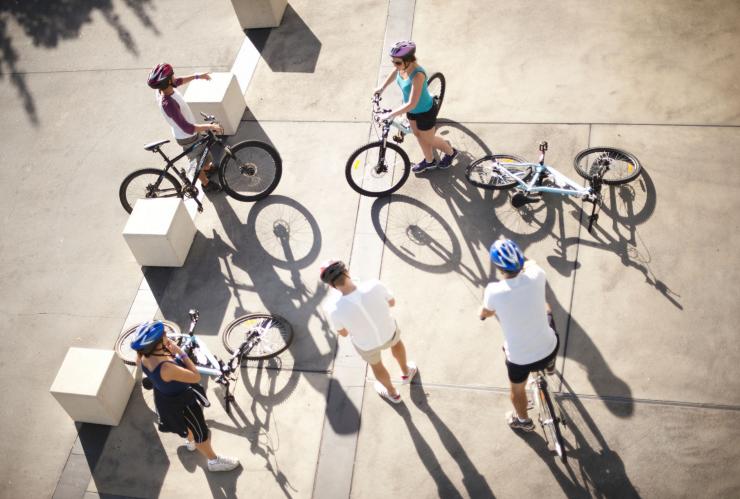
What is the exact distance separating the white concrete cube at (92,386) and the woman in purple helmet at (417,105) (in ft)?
13.2

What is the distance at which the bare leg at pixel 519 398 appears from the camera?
17.0 ft

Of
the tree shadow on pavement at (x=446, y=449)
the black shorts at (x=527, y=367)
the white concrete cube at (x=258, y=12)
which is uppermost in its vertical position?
the white concrete cube at (x=258, y=12)

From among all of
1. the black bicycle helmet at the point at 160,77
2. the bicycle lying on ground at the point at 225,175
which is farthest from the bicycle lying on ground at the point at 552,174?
the black bicycle helmet at the point at 160,77

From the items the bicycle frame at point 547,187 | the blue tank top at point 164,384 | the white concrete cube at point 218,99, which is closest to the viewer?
the blue tank top at point 164,384

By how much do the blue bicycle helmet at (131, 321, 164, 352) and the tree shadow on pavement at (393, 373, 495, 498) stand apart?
7.95 feet

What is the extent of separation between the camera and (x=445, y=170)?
786 cm

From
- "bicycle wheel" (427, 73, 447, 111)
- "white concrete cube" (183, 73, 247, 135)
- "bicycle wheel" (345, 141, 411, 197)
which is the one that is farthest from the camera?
"white concrete cube" (183, 73, 247, 135)

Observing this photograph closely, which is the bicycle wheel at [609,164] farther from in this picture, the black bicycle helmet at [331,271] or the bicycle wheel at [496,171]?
the black bicycle helmet at [331,271]

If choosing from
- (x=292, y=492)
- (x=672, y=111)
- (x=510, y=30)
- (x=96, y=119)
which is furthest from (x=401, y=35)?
(x=292, y=492)

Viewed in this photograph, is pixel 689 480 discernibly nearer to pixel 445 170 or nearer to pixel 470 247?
pixel 470 247

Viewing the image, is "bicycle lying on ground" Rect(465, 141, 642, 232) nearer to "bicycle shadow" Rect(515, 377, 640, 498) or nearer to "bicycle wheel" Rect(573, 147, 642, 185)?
"bicycle wheel" Rect(573, 147, 642, 185)

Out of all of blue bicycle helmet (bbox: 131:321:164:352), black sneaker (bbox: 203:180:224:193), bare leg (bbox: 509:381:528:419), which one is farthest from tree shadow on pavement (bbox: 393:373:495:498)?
black sneaker (bbox: 203:180:224:193)

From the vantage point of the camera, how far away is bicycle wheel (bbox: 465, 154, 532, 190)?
7.23 m

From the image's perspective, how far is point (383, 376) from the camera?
5.72 m
